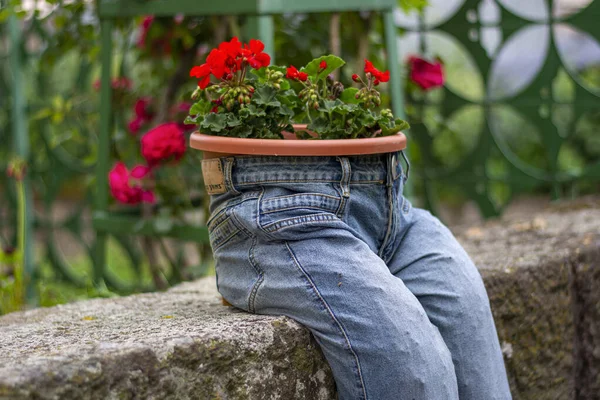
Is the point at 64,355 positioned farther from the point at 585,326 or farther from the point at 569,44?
the point at 569,44

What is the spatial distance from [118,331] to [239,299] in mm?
256

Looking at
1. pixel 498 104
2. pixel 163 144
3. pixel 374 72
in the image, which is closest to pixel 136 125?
pixel 163 144

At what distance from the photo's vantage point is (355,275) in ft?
4.85

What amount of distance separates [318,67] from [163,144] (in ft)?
3.59

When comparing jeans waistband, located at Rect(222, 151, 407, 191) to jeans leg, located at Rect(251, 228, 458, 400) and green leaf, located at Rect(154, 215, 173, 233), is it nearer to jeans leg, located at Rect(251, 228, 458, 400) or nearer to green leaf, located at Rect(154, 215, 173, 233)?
jeans leg, located at Rect(251, 228, 458, 400)

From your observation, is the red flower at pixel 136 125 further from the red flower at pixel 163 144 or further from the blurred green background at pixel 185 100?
the red flower at pixel 163 144

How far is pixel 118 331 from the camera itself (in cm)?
152

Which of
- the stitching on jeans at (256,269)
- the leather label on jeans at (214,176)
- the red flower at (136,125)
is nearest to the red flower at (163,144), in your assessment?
the red flower at (136,125)

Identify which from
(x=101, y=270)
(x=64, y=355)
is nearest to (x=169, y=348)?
(x=64, y=355)

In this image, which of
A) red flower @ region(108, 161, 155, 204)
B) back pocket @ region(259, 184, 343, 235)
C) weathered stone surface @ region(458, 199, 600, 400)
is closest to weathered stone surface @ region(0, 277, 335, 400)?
back pocket @ region(259, 184, 343, 235)

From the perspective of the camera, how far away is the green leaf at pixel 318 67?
1.59 m

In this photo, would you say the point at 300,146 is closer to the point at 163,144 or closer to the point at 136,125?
the point at 163,144

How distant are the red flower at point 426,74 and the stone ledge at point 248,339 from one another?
758 mm

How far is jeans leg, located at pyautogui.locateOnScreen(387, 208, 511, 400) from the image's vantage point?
160 centimetres
